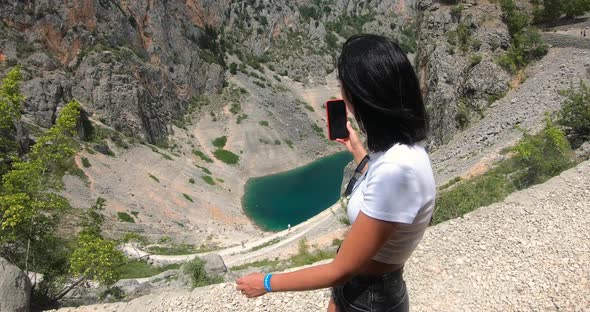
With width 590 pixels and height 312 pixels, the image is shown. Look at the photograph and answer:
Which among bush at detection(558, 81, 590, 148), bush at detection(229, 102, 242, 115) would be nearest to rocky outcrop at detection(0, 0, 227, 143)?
bush at detection(229, 102, 242, 115)

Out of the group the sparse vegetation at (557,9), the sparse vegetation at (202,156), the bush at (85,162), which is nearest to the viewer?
the sparse vegetation at (557,9)

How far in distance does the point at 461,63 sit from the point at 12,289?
27.2 meters

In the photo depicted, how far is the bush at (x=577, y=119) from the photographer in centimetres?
1473

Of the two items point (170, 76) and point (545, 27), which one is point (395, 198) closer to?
point (545, 27)

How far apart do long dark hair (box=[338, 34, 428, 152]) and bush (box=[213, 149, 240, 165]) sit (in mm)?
58112

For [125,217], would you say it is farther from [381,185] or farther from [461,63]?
[381,185]

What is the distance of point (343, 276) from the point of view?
235cm

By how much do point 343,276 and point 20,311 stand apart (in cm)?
715

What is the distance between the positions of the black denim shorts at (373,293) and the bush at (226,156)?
5788 centimetres

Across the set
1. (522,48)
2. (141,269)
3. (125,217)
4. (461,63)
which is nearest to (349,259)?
(141,269)

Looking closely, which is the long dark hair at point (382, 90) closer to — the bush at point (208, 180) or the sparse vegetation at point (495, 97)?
the sparse vegetation at point (495, 97)

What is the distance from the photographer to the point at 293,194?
179 feet

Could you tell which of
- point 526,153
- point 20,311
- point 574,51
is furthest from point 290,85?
point 20,311

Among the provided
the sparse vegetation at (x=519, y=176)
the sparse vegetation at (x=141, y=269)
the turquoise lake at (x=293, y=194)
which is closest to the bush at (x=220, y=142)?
the turquoise lake at (x=293, y=194)
